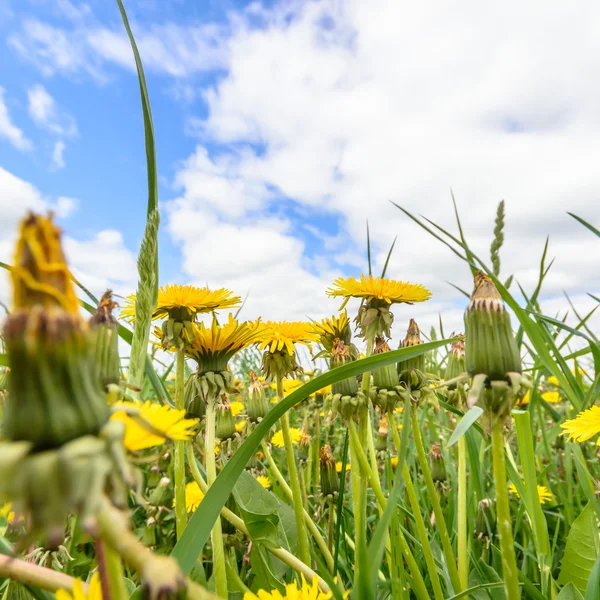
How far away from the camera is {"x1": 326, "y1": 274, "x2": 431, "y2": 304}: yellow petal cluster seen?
6.68 ft

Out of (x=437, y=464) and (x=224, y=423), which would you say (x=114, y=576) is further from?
(x=437, y=464)

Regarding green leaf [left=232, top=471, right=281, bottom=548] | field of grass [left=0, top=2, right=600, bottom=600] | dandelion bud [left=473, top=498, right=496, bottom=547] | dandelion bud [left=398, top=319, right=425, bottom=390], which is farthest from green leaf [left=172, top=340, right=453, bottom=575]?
dandelion bud [left=473, top=498, right=496, bottom=547]

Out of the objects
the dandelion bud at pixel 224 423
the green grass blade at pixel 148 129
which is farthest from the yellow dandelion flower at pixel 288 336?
the green grass blade at pixel 148 129

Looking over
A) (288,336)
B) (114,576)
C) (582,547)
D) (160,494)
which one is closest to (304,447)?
(160,494)

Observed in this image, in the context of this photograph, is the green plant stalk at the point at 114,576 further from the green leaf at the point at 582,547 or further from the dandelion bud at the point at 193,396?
the green leaf at the point at 582,547

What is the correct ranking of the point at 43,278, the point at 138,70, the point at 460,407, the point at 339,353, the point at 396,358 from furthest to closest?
the point at 460,407
the point at 339,353
the point at 138,70
the point at 396,358
the point at 43,278

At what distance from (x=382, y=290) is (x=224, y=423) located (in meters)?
1.22

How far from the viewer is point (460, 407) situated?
220cm

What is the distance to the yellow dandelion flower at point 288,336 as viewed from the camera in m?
2.10

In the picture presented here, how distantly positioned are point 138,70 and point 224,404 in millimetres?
1798

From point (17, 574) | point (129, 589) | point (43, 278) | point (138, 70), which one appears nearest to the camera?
point (43, 278)

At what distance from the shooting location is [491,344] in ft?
3.50

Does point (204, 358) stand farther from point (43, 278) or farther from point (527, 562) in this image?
point (527, 562)

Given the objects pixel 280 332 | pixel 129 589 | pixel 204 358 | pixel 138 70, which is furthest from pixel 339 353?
pixel 138 70
